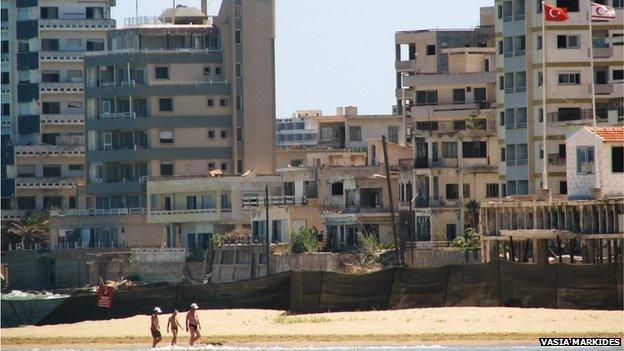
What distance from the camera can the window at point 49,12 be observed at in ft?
520

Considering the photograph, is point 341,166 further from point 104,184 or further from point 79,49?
point 79,49

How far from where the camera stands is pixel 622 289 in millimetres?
76625

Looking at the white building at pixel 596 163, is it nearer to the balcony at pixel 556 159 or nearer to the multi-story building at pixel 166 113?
the balcony at pixel 556 159

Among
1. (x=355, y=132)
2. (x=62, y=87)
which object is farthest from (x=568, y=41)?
(x=62, y=87)

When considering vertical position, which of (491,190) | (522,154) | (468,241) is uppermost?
(522,154)

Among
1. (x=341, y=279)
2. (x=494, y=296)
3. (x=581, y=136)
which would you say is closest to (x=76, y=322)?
(x=341, y=279)

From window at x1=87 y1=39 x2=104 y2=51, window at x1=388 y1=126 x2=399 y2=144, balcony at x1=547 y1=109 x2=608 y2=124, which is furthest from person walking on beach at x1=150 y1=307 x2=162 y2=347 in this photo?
window at x1=87 y1=39 x2=104 y2=51

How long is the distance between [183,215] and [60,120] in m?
27.3

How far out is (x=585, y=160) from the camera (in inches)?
3565

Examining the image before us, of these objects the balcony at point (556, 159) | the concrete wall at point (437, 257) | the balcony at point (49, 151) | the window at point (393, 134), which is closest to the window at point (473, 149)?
the balcony at point (556, 159)

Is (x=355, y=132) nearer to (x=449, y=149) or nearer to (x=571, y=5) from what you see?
(x=449, y=149)

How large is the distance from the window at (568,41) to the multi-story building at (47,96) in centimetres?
4990

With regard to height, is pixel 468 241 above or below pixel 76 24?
below

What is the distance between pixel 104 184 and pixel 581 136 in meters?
56.8
